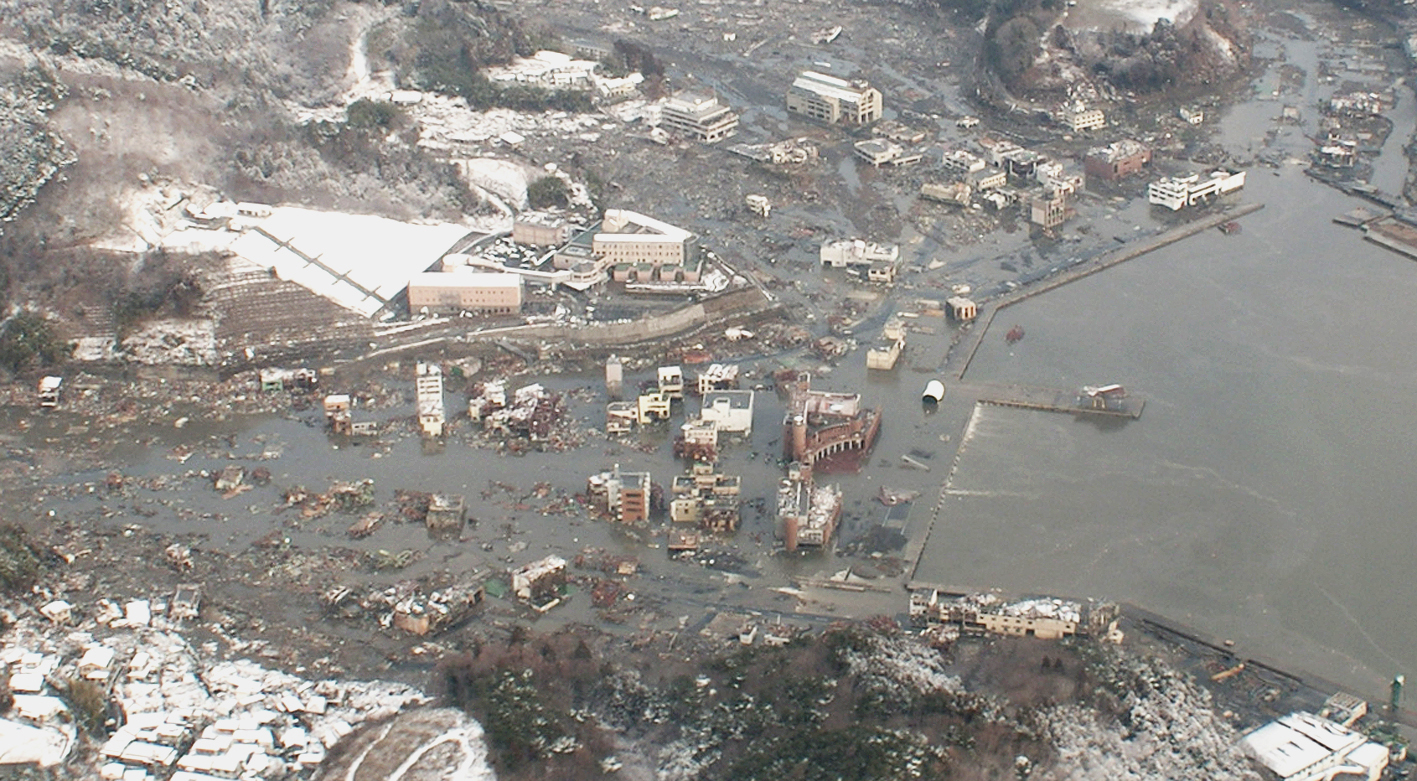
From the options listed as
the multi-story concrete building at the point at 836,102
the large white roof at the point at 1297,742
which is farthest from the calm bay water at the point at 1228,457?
the multi-story concrete building at the point at 836,102

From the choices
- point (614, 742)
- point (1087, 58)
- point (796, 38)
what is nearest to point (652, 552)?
point (614, 742)

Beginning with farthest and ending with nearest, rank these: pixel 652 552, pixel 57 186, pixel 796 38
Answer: pixel 796 38, pixel 57 186, pixel 652 552

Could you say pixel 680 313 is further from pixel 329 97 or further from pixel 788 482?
pixel 329 97

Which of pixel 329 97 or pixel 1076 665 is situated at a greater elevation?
pixel 1076 665

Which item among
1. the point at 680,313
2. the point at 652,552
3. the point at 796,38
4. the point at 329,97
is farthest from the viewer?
the point at 796,38

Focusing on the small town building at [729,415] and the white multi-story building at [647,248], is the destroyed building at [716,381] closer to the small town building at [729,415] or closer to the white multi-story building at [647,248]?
the small town building at [729,415]

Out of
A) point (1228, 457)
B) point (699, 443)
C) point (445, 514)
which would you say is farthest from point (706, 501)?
point (1228, 457)

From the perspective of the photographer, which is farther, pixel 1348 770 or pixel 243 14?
pixel 243 14
